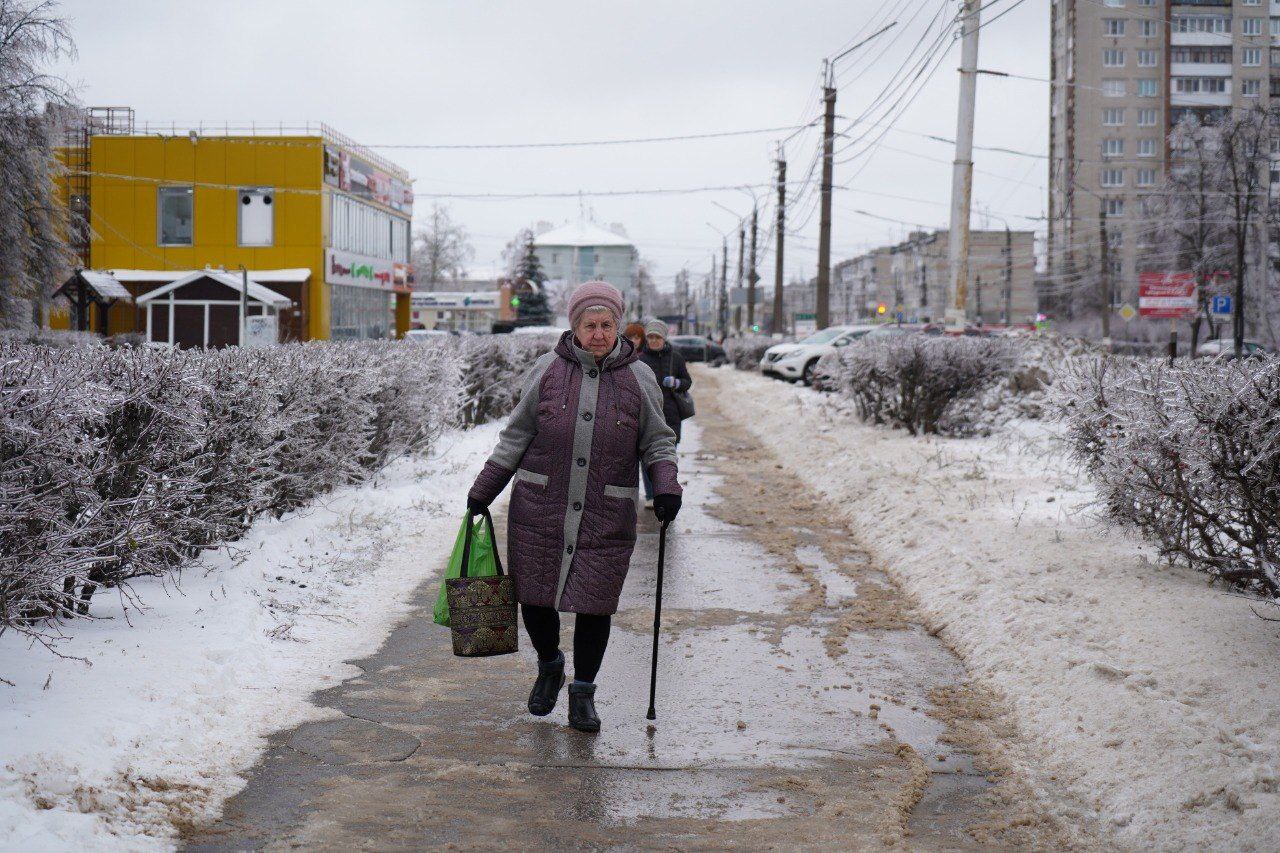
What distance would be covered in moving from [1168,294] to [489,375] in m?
49.6

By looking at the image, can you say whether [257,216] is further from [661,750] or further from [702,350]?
[661,750]

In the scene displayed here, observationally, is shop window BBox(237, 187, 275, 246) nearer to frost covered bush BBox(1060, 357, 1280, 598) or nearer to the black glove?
frost covered bush BBox(1060, 357, 1280, 598)

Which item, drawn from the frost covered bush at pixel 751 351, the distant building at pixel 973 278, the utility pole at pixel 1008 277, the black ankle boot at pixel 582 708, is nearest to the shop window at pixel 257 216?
the frost covered bush at pixel 751 351

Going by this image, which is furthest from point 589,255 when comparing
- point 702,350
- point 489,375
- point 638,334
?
point 638,334

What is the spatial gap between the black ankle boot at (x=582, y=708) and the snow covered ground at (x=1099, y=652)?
1686mm

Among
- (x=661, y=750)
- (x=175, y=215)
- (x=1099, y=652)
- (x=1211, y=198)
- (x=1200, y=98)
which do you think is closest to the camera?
(x=661, y=750)

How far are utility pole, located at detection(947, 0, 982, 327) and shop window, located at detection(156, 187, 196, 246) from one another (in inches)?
1538

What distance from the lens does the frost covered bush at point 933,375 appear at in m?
15.6

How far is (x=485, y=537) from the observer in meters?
5.22

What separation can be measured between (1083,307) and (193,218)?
68085 mm

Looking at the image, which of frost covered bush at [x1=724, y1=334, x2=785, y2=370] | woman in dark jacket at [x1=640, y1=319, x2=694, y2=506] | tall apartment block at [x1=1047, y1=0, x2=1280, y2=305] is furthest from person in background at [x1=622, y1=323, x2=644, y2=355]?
tall apartment block at [x1=1047, y1=0, x2=1280, y2=305]

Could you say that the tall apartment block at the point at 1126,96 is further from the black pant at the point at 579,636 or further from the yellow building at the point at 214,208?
the black pant at the point at 579,636

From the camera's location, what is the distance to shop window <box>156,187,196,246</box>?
50.3 m

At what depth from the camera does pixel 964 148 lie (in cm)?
1869
